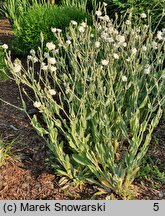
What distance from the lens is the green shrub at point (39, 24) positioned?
4.71 meters

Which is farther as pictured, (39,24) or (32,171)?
(39,24)

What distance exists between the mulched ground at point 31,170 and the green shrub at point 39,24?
3.77 ft

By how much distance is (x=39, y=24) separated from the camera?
473 cm

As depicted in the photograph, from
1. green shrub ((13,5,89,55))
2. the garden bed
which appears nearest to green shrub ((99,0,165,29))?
green shrub ((13,5,89,55))

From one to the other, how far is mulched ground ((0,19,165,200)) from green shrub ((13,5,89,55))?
3.77 ft

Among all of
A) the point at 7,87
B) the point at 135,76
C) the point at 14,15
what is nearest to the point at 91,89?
the point at 135,76

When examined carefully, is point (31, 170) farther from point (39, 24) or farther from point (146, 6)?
point (146, 6)

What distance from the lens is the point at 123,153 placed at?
10.8 feet

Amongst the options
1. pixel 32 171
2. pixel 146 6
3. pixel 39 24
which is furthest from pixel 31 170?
pixel 146 6

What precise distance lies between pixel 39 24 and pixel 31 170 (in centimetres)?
209

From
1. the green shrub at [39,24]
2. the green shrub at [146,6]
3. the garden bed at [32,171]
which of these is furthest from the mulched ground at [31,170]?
the green shrub at [146,6]

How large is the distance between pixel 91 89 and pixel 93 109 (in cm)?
20

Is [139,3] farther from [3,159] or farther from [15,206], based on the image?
[15,206]

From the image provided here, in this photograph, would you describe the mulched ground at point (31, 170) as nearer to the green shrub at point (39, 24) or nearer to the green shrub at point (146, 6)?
the green shrub at point (39, 24)
